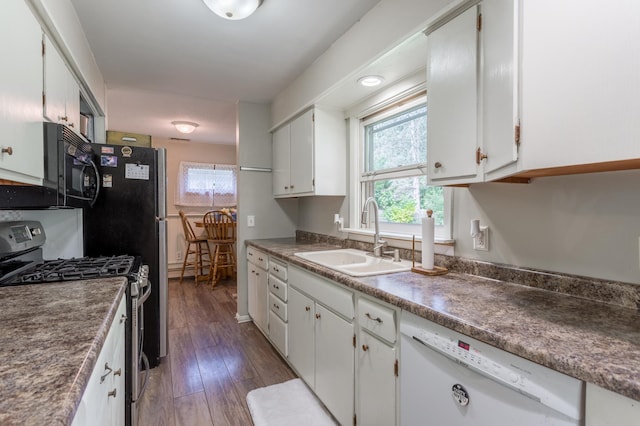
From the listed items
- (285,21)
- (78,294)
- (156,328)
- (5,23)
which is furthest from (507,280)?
(156,328)

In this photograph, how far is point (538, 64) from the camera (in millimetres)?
888

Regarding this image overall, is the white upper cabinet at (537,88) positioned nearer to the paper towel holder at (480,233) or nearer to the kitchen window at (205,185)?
the paper towel holder at (480,233)

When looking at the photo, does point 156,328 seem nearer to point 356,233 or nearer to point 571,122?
point 356,233

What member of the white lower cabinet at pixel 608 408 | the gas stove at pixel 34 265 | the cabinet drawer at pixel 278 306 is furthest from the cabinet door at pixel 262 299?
the white lower cabinet at pixel 608 408

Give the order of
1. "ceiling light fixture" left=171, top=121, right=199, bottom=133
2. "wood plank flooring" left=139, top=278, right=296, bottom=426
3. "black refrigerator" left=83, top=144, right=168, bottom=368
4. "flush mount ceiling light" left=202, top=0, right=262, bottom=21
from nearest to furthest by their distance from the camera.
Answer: "flush mount ceiling light" left=202, top=0, right=262, bottom=21, "wood plank flooring" left=139, top=278, right=296, bottom=426, "black refrigerator" left=83, top=144, right=168, bottom=368, "ceiling light fixture" left=171, top=121, right=199, bottom=133

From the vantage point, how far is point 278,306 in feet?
7.75

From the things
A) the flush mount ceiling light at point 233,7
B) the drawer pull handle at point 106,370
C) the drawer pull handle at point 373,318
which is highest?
the flush mount ceiling light at point 233,7

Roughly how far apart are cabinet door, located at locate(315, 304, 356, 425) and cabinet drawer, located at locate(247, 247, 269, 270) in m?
0.95

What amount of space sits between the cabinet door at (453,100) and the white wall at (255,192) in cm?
217

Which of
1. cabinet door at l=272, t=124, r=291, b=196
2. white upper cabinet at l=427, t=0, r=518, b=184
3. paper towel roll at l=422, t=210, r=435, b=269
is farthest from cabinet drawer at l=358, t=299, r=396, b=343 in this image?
cabinet door at l=272, t=124, r=291, b=196

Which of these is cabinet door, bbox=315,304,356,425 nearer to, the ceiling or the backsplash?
the backsplash

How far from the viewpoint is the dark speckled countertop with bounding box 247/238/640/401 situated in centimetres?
67

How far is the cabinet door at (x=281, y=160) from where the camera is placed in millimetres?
2946

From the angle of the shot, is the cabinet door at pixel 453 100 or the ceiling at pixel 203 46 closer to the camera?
the cabinet door at pixel 453 100
